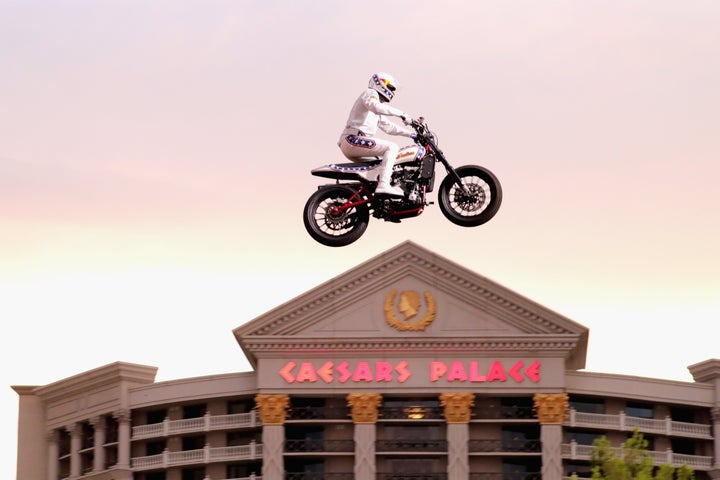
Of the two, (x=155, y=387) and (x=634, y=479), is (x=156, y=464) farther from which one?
(x=634, y=479)

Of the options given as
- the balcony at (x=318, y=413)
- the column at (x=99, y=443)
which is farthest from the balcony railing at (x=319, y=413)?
the column at (x=99, y=443)

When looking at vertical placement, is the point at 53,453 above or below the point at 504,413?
below

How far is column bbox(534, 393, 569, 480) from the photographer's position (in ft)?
413

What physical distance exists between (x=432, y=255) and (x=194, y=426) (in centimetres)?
2128

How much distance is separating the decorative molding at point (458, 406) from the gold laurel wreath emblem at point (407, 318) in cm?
522

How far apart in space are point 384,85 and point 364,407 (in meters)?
96.1

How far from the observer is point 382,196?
33656 millimetres

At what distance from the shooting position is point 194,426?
13138 centimetres

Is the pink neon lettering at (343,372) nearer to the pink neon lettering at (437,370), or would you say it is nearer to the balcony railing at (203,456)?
the pink neon lettering at (437,370)

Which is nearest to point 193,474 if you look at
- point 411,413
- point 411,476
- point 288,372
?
point 288,372

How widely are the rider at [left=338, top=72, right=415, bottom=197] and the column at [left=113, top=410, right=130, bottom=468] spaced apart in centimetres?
10209

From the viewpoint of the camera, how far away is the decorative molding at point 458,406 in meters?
128

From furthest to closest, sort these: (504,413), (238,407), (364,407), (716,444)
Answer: (238,407) < (504,413) < (716,444) < (364,407)

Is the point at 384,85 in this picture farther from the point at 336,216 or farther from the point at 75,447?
the point at 75,447
